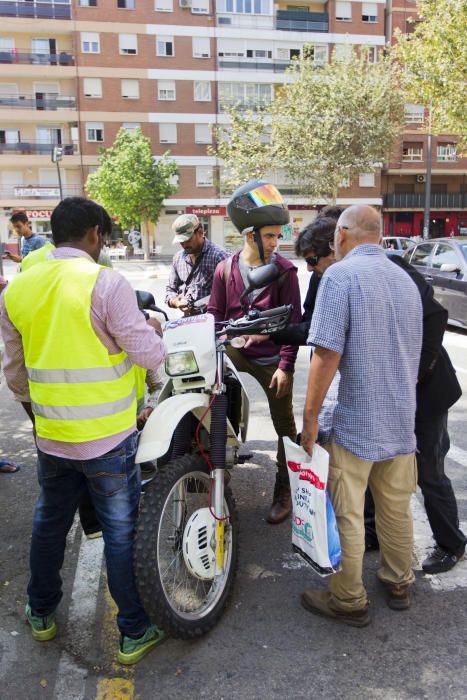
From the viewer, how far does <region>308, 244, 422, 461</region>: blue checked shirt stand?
8.14ft

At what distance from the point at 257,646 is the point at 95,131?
43.7 metres

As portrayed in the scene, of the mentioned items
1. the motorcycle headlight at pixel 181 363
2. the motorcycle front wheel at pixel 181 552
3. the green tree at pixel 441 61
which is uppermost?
the green tree at pixel 441 61

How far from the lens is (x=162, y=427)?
259 cm

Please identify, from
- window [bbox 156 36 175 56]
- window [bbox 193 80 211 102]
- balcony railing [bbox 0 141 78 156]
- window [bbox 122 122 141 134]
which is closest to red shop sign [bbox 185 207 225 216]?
window [bbox 122 122 141 134]

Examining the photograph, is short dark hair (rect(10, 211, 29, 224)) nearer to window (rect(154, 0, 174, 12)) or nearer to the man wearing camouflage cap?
the man wearing camouflage cap

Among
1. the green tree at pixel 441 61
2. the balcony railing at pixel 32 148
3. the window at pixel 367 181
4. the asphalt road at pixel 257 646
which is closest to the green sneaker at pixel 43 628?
the asphalt road at pixel 257 646

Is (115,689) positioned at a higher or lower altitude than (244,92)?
lower

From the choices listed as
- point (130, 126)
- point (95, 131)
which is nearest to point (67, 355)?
point (130, 126)

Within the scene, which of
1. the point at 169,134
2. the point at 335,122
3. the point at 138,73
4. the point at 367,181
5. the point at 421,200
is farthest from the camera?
the point at 421,200

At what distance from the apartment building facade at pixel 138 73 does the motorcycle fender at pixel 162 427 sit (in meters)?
39.6

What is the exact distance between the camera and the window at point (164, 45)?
136 ft

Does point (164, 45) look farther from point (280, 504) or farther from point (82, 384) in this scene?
point (82, 384)

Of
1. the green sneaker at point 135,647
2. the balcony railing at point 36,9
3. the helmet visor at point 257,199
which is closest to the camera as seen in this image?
the green sneaker at point 135,647

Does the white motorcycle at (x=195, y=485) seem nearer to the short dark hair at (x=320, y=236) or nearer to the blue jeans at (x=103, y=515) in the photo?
the blue jeans at (x=103, y=515)
